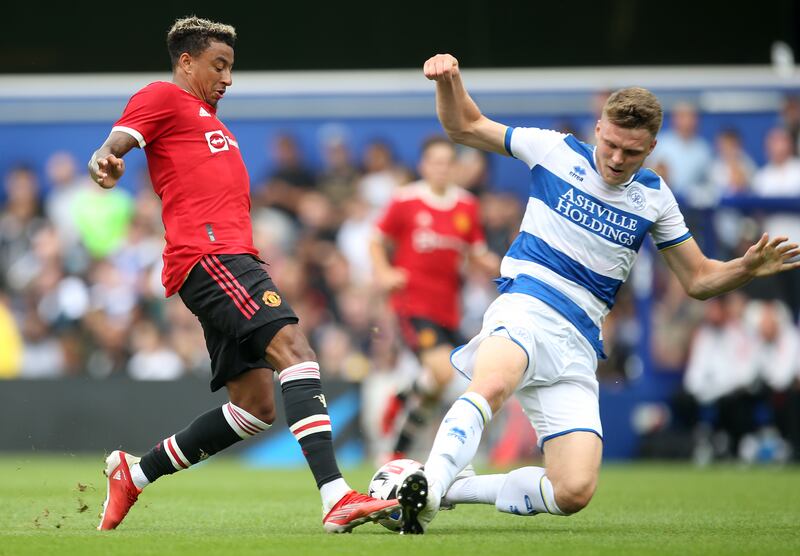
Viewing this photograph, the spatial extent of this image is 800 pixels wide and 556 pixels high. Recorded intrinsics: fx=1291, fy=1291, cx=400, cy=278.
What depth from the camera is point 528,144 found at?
21.0ft

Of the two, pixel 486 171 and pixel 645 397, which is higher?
pixel 486 171

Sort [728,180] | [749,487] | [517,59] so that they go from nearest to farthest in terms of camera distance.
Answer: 1. [749,487]
2. [728,180]
3. [517,59]

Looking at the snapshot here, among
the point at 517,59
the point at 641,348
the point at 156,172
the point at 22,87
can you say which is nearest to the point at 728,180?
the point at 641,348

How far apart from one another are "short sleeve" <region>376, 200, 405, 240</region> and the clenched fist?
198 inches

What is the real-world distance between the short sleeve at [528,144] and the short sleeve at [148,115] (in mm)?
1659

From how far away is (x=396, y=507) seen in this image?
5.62 metres

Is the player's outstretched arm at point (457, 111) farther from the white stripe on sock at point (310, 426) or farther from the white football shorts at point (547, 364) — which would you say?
the white stripe on sock at point (310, 426)

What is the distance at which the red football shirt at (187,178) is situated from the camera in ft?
20.1

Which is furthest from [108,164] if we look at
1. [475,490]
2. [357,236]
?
[357,236]

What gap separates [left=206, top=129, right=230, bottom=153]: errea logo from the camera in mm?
6316

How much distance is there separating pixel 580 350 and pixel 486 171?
30.2ft

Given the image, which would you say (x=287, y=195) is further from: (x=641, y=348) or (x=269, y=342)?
(x=269, y=342)

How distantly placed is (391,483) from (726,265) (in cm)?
203

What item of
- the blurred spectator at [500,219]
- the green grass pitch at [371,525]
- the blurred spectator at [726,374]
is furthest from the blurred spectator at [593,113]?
the green grass pitch at [371,525]
